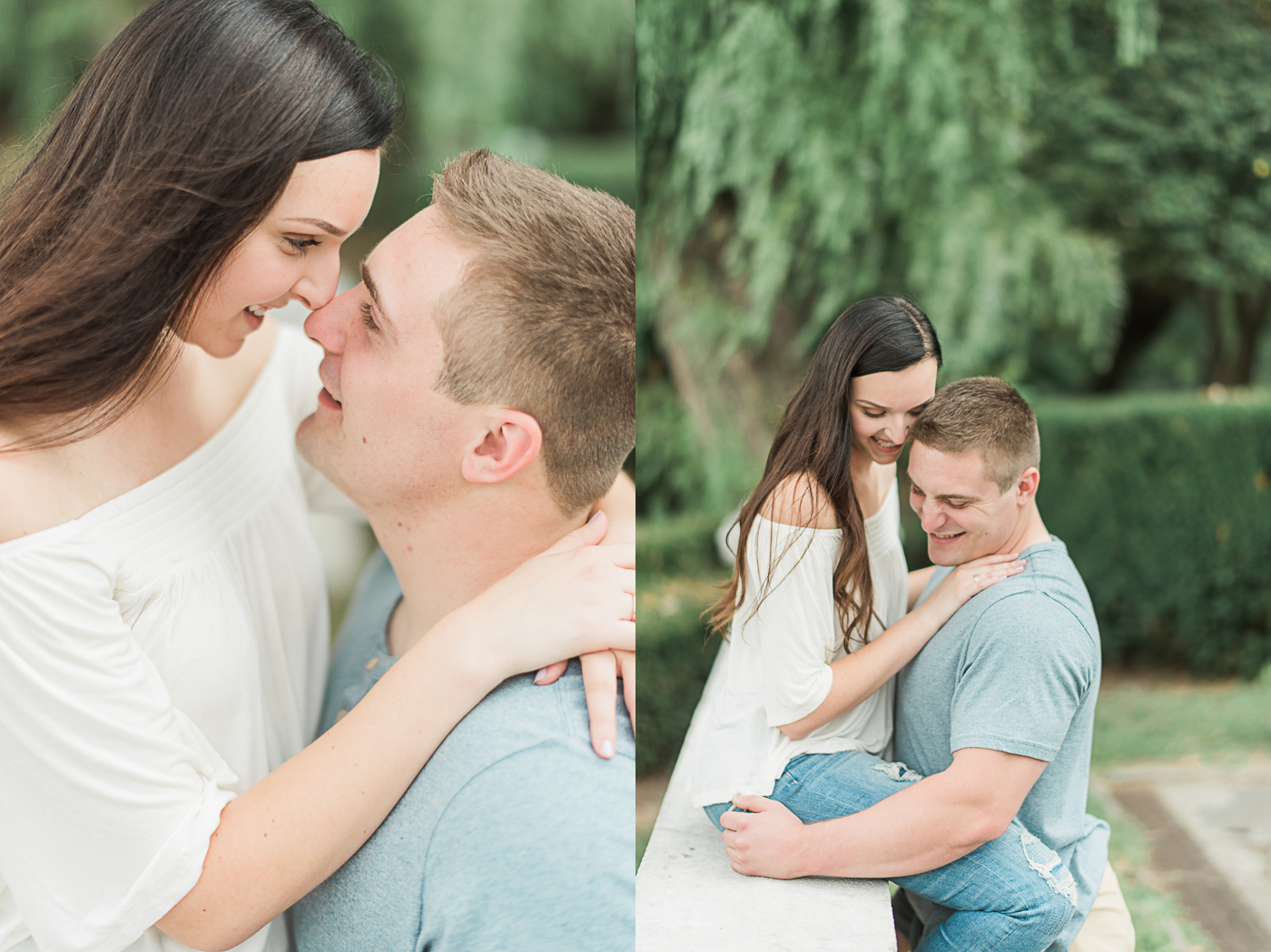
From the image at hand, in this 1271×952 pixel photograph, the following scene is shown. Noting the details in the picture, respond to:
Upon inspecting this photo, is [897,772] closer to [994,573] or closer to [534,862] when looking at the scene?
[994,573]

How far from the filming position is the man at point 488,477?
58.3 inches

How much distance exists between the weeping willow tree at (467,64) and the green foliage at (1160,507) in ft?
9.84

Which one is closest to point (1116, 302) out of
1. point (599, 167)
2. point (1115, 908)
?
point (1115, 908)

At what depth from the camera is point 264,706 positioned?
6.03ft

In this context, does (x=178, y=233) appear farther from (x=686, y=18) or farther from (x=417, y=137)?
(x=417, y=137)

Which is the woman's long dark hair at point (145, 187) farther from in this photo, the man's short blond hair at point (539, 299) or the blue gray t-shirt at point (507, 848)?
the blue gray t-shirt at point (507, 848)

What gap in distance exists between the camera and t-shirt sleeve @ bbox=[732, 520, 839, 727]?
1.43 m

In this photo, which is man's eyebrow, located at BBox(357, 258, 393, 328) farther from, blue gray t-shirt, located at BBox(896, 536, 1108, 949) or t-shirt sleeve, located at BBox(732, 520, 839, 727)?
blue gray t-shirt, located at BBox(896, 536, 1108, 949)

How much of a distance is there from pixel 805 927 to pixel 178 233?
1.38 m

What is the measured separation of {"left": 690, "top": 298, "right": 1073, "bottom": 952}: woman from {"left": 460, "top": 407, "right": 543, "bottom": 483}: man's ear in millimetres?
425

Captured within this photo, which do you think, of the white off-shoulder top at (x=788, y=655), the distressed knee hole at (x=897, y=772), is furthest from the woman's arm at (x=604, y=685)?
the distressed knee hole at (x=897, y=772)

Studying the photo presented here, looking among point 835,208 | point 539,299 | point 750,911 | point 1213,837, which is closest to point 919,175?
point 835,208

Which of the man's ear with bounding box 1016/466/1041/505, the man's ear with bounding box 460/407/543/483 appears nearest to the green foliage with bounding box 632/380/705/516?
the man's ear with bounding box 460/407/543/483

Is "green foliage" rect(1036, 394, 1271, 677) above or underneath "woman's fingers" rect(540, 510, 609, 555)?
underneath
